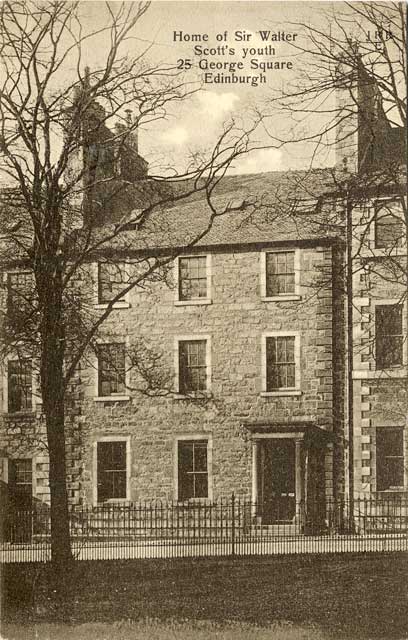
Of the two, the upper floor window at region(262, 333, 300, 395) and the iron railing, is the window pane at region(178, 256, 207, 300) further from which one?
the iron railing

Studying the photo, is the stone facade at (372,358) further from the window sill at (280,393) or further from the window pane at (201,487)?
the window pane at (201,487)

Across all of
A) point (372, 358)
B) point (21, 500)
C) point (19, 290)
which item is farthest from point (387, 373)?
point (21, 500)

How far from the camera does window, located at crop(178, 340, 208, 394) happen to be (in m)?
12.1

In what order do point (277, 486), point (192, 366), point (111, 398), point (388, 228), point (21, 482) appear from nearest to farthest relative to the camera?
point (388, 228) < point (192, 366) < point (21, 482) < point (111, 398) < point (277, 486)

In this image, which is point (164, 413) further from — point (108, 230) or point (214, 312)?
point (108, 230)

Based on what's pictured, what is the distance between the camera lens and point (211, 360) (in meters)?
12.2

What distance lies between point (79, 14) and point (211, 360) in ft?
14.3

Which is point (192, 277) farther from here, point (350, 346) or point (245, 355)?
point (350, 346)

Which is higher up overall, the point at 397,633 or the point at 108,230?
the point at 108,230

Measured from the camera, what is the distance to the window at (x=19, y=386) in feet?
38.8

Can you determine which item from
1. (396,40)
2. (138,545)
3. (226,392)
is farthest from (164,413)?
(396,40)

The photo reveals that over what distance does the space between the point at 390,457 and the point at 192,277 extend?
11.7 feet

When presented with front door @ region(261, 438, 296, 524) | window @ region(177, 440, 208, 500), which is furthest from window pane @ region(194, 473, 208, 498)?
front door @ region(261, 438, 296, 524)

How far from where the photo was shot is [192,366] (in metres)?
12.1
